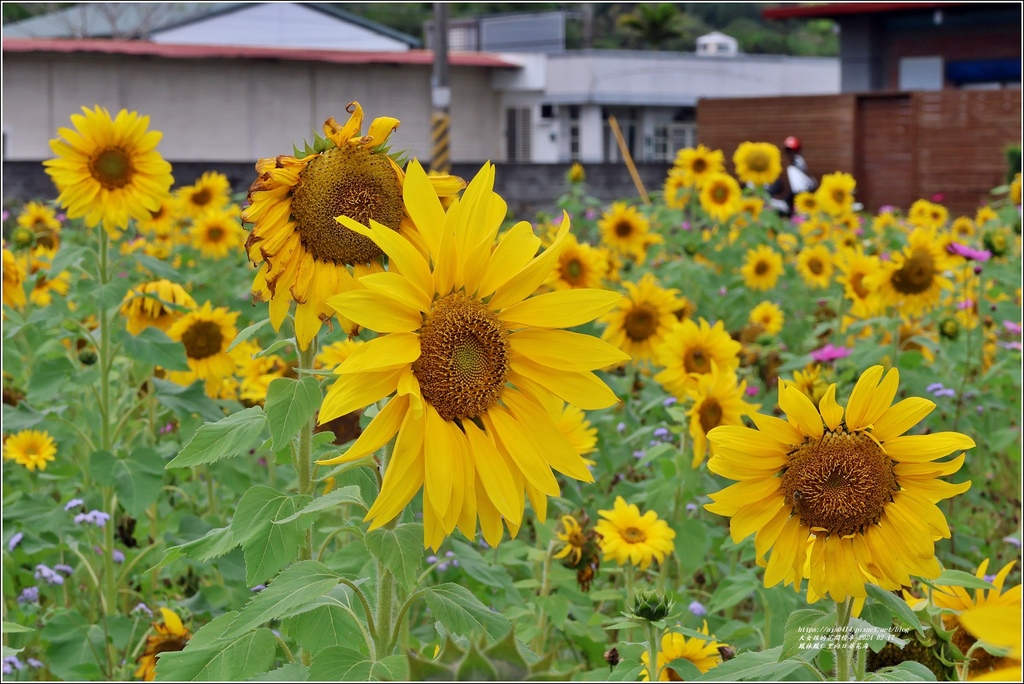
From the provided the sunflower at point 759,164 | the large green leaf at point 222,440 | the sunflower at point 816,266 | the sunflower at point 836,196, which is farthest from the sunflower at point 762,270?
the large green leaf at point 222,440

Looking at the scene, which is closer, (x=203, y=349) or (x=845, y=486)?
(x=845, y=486)

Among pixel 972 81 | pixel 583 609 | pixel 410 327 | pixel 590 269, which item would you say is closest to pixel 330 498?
pixel 410 327

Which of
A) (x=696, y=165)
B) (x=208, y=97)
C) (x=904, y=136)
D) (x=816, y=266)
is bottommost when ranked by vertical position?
(x=816, y=266)

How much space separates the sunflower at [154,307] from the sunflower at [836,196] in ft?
14.9

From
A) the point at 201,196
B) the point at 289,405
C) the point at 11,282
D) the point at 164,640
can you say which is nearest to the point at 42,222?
the point at 201,196

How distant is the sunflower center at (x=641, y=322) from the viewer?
Result: 356 centimetres

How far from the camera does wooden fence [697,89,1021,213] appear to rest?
15.4 metres

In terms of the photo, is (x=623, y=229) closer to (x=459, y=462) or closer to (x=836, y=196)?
(x=836, y=196)

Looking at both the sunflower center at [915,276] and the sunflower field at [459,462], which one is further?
the sunflower center at [915,276]

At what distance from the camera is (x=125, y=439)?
323cm

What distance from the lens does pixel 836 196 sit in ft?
22.3

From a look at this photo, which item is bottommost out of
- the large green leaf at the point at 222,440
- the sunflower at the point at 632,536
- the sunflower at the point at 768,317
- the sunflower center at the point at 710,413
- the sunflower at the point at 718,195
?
the sunflower at the point at 632,536

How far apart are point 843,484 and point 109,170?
6.57ft

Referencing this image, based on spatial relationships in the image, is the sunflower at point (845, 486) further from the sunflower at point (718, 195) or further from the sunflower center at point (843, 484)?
the sunflower at point (718, 195)
